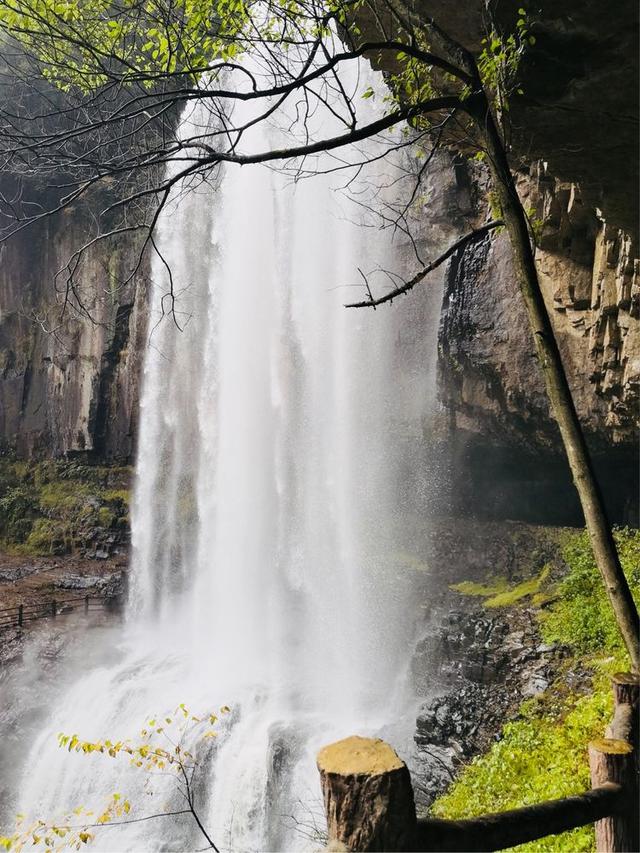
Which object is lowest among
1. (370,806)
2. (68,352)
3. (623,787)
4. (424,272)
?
(623,787)

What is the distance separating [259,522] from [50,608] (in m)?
6.20

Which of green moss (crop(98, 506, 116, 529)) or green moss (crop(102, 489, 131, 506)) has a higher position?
green moss (crop(102, 489, 131, 506))

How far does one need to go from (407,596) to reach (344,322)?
619 centimetres

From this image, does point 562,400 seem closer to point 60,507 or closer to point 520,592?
point 520,592

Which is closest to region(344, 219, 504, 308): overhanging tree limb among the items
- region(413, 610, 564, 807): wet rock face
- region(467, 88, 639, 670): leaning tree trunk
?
region(467, 88, 639, 670): leaning tree trunk

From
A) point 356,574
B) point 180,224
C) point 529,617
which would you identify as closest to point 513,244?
point 529,617

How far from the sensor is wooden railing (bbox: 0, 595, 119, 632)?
1448cm

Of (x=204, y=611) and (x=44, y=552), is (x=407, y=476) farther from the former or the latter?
(x=44, y=552)

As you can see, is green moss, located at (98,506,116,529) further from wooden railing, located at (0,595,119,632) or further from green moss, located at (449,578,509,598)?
green moss, located at (449,578,509,598)

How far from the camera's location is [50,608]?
1558 centimetres

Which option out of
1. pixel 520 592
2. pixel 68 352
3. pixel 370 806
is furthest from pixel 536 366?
pixel 68 352

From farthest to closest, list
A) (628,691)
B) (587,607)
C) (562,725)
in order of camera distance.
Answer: (587,607), (562,725), (628,691)

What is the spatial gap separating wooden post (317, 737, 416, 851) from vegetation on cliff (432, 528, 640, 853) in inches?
129

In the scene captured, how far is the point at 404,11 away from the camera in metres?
3.62
